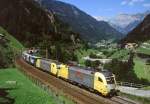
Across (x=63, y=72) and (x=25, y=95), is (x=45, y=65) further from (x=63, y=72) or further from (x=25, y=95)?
(x=25, y=95)

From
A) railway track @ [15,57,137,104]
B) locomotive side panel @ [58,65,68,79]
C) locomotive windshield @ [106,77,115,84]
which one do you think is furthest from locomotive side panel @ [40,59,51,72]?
locomotive windshield @ [106,77,115,84]

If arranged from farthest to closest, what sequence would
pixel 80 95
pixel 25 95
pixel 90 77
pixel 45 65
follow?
pixel 45 65 → pixel 90 77 → pixel 25 95 → pixel 80 95

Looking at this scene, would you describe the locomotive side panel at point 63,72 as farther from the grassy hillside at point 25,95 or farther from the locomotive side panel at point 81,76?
the grassy hillside at point 25,95

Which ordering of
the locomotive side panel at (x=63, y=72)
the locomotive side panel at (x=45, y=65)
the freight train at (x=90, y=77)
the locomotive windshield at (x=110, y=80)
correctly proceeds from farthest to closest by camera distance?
the locomotive side panel at (x=45, y=65) → the locomotive side panel at (x=63, y=72) → the locomotive windshield at (x=110, y=80) → the freight train at (x=90, y=77)

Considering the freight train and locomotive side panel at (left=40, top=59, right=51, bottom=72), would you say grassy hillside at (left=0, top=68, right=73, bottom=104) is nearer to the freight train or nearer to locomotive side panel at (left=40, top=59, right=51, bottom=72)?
the freight train

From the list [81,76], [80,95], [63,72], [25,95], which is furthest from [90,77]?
[63,72]

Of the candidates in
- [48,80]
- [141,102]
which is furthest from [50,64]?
[141,102]

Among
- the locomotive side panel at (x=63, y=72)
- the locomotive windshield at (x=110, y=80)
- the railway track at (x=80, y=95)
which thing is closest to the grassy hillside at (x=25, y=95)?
the railway track at (x=80, y=95)

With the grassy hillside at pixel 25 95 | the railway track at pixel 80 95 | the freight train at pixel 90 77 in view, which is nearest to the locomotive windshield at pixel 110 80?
the freight train at pixel 90 77

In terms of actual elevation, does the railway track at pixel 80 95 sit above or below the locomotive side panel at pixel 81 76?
below

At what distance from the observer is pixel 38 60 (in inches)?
4171

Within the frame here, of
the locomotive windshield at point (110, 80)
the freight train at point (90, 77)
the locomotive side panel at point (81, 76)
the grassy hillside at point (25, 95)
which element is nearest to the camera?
the grassy hillside at point (25, 95)

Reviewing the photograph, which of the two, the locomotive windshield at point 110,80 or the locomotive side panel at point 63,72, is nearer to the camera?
the locomotive windshield at point 110,80

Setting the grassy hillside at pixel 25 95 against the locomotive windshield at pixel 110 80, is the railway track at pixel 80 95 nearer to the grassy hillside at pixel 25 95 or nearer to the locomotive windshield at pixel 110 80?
the grassy hillside at pixel 25 95
